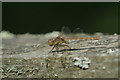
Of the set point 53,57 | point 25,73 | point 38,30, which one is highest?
point 38,30

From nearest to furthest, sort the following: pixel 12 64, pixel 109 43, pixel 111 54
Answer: pixel 111 54 → pixel 12 64 → pixel 109 43

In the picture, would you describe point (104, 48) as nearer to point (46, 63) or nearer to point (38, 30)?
point (46, 63)

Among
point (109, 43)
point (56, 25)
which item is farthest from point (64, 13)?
point (109, 43)

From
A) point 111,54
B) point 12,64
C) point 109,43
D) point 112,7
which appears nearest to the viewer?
point 111,54

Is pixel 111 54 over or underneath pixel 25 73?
over

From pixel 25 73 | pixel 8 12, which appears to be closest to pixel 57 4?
pixel 8 12

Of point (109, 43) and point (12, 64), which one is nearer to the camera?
point (12, 64)
